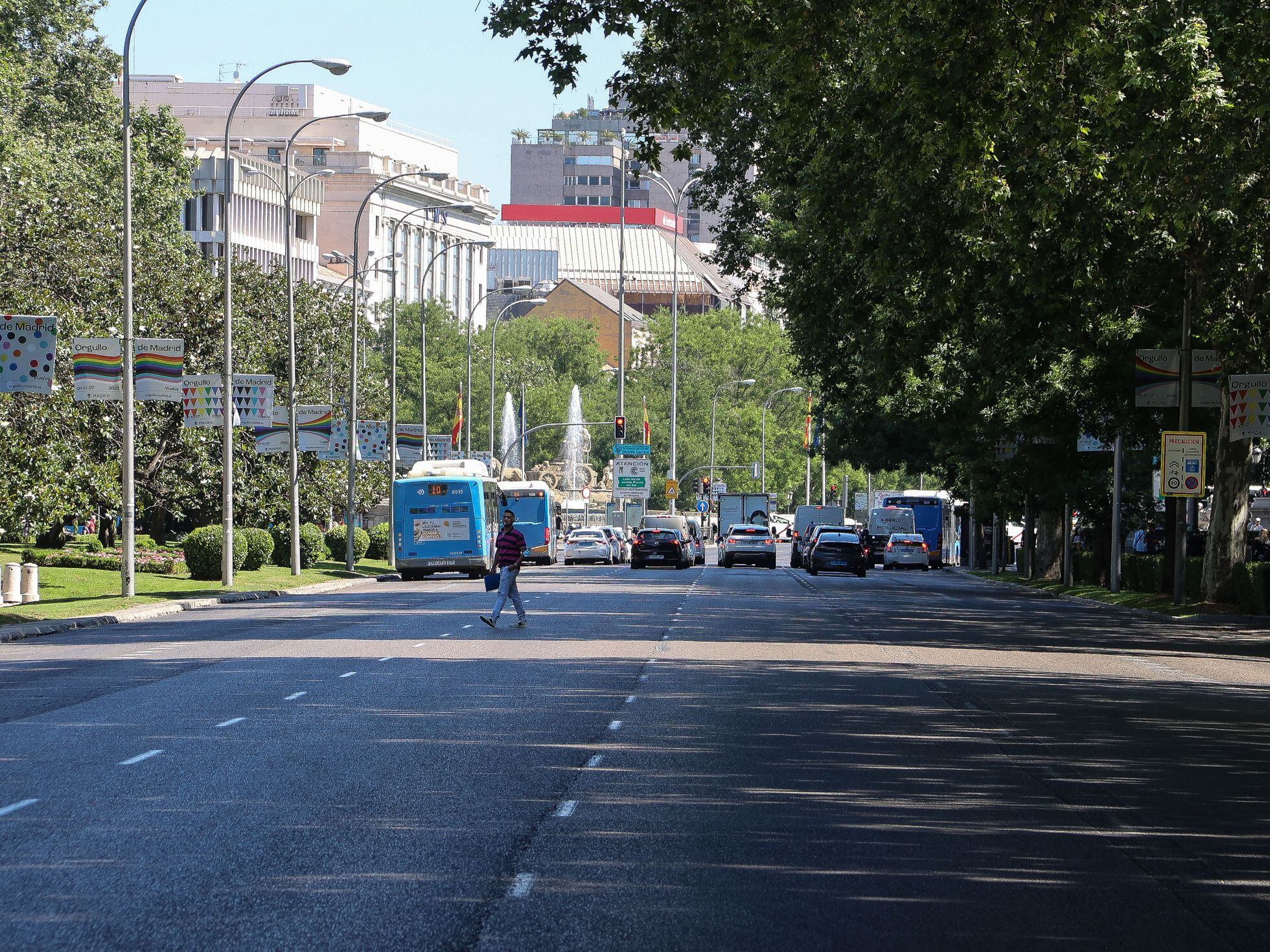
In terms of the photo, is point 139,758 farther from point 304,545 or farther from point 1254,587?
point 304,545

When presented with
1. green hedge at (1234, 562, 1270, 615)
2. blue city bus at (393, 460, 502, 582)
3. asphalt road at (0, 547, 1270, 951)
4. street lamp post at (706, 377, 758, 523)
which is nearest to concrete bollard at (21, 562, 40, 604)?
asphalt road at (0, 547, 1270, 951)

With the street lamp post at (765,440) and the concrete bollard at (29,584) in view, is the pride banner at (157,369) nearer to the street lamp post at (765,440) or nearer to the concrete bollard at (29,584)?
the concrete bollard at (29,584)

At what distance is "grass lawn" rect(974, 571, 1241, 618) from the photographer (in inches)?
1499

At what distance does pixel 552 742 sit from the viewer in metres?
15.0

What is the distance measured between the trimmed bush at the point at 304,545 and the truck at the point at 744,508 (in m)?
36.6

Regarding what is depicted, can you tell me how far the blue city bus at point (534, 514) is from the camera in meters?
74.5

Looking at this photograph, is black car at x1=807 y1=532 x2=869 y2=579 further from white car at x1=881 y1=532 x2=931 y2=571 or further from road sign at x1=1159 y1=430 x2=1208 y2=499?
road sign at x1=1159 y1=430 x2=1208 y2=499

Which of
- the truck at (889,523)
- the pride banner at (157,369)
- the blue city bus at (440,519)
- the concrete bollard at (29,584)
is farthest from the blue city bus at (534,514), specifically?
the concrete bollard at (29,584)

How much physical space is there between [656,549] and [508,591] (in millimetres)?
38640

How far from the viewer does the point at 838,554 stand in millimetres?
66250

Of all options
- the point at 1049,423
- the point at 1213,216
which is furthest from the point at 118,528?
the point at 1213,216

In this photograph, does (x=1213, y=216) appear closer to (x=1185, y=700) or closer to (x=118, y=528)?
(x=1185, y=700)

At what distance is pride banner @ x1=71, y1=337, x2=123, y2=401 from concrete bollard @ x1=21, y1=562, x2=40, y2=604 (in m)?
3.38

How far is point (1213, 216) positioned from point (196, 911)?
2414 cm
